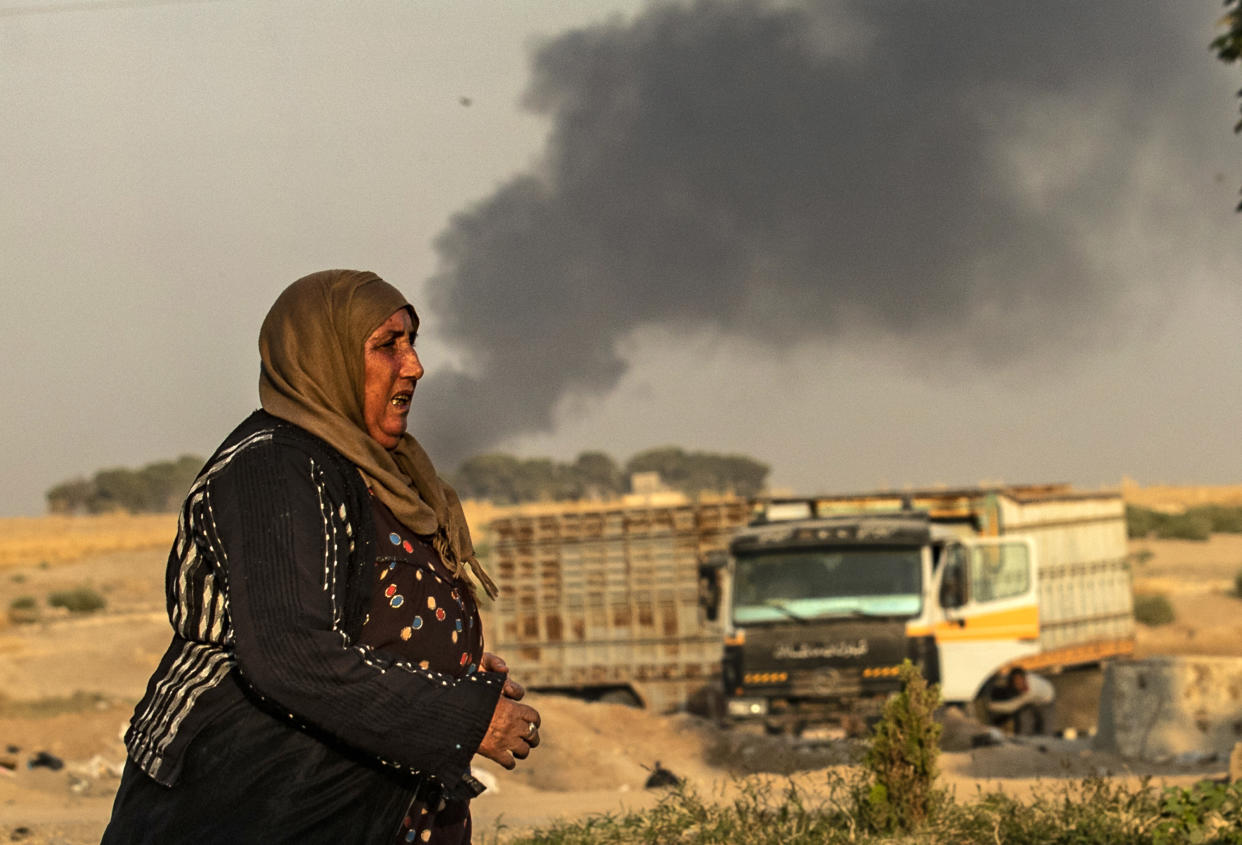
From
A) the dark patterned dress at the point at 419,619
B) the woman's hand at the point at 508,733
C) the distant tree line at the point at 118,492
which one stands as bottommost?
the woman's hand at the point at 508,733

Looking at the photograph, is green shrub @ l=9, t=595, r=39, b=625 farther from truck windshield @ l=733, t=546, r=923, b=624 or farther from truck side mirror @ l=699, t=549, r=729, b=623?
truck windshield @ l=733, t=546, r=923, b=624

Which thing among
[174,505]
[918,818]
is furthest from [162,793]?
[174,505]

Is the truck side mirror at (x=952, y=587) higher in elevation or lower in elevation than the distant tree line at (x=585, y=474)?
lower

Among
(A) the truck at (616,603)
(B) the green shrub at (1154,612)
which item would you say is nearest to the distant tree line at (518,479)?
(B) the green shrub at (1154,612)

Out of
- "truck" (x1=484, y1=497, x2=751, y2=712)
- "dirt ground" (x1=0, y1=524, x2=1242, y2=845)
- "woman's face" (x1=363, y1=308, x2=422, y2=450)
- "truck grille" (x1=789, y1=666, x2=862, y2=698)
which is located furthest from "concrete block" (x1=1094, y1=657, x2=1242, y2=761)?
"woman's face" (x1=363, y1=308, x2=422, y2=450)

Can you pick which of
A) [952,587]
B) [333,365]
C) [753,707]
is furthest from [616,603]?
[333,365]

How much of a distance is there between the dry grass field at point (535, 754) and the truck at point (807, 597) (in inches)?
37.6

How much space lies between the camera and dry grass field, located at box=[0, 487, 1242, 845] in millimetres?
10695

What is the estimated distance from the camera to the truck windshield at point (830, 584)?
14.4 meters

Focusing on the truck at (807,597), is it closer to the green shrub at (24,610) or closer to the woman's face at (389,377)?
the woman's face at (389,377)

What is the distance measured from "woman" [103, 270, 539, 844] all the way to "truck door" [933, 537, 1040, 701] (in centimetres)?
1201

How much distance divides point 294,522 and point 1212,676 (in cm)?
1225

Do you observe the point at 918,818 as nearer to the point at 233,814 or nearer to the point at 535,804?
the point at 535,804

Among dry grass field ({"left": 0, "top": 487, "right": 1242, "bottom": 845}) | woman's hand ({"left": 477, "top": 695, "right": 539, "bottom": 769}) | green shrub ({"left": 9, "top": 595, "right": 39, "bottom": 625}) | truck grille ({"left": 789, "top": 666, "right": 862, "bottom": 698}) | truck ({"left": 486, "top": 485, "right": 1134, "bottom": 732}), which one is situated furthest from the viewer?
green shrub ({"left": 9, "top": 595, "right": 39, "bottom": 625})
